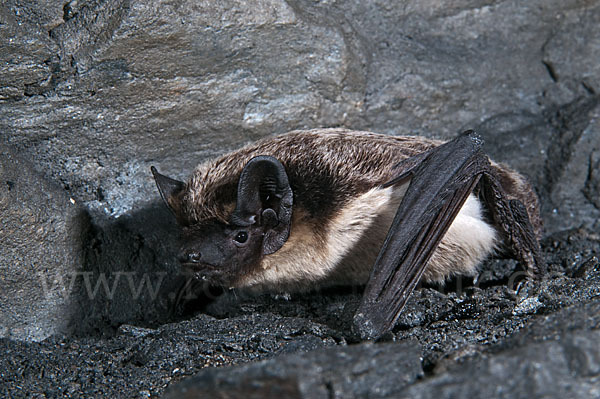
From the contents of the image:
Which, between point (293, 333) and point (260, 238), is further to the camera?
point (260, 238)

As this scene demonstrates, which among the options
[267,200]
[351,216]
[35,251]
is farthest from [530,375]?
[35,251]

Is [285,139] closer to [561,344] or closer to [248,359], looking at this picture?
[248,359]

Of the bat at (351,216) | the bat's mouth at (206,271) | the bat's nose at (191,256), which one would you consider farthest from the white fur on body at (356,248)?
the bat's nose at (191,256)

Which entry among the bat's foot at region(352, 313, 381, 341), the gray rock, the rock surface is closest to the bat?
the bat's foot at region(352, 313, 381, 341)

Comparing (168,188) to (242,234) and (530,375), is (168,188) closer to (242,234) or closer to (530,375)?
(242,234)

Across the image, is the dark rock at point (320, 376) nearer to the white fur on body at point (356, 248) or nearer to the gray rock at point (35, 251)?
the white fur on body at point (356, 248)

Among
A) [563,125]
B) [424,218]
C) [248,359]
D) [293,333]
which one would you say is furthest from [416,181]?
[563,125]
